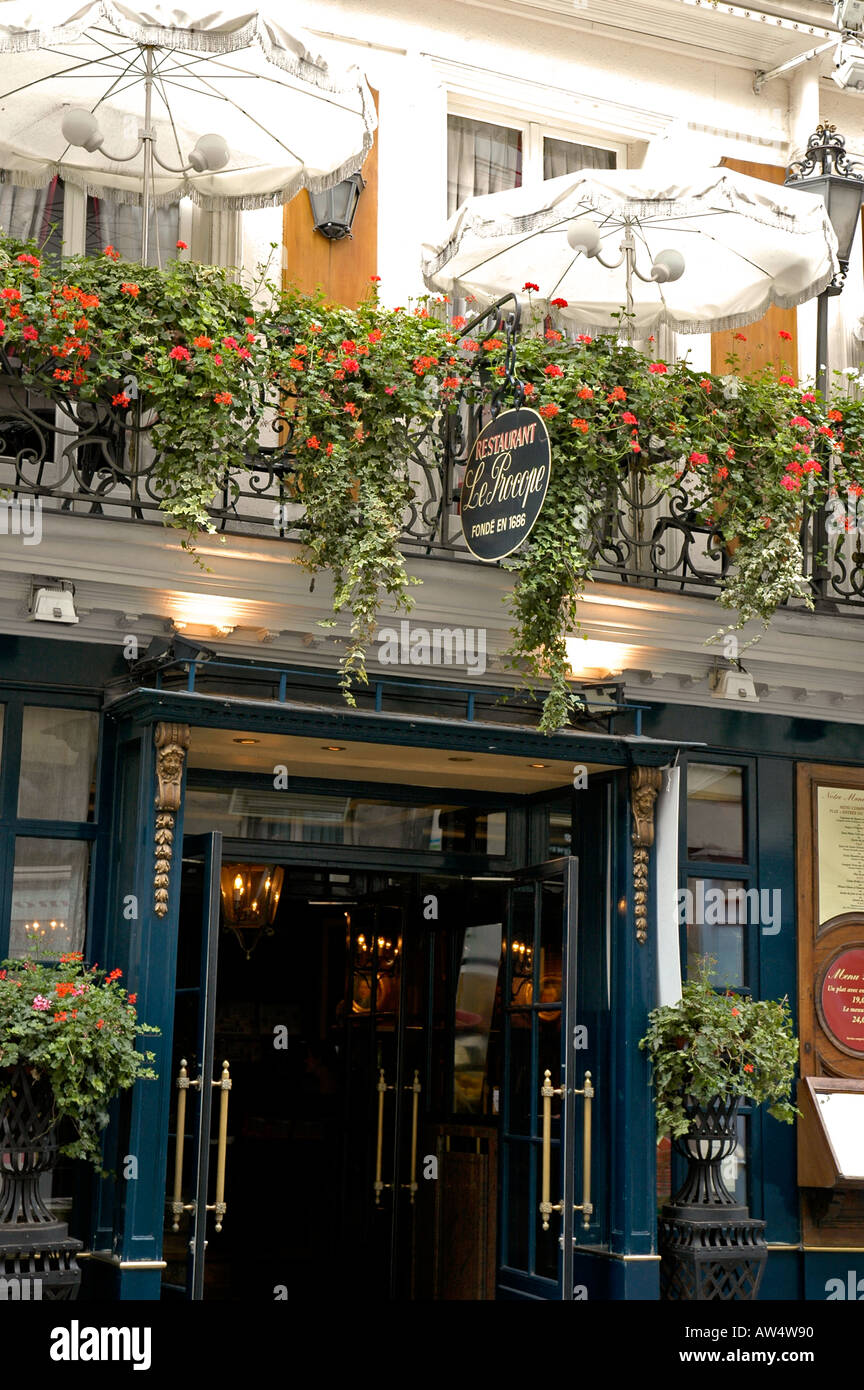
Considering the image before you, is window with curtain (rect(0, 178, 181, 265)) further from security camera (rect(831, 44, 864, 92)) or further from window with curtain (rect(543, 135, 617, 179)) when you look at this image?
security camera (rect(831, 44, 864, 92))

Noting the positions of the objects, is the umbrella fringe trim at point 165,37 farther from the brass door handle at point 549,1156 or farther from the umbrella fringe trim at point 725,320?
the brass door handle at point 549,1156

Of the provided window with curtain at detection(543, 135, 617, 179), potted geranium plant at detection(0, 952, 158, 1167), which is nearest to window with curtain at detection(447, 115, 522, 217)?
window with curtain at detection(543, 135, 617, 179)

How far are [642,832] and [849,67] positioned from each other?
5.12m

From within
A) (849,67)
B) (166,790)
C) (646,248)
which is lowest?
(166,790)

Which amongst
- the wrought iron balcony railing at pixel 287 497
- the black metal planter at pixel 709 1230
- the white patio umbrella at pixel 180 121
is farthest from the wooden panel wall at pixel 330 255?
the black metal planter at pixel 709 1230

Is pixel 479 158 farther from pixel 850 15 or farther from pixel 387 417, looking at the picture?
pixel 387 417

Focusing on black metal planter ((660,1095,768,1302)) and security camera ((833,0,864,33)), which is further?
security camera ((833,0,864,33))

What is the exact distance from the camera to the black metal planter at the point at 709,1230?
345 inches

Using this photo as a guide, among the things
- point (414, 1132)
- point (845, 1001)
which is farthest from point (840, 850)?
point (414, 1132)

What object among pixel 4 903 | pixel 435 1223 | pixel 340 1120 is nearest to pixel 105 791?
pixel 4 903

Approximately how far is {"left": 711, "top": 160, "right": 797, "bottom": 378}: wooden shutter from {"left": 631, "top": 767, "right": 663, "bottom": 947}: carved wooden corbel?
11.1ft

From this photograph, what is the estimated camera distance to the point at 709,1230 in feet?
29.1

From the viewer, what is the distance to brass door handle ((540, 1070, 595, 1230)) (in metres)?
8.81

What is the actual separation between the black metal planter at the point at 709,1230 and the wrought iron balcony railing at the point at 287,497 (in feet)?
9.66
